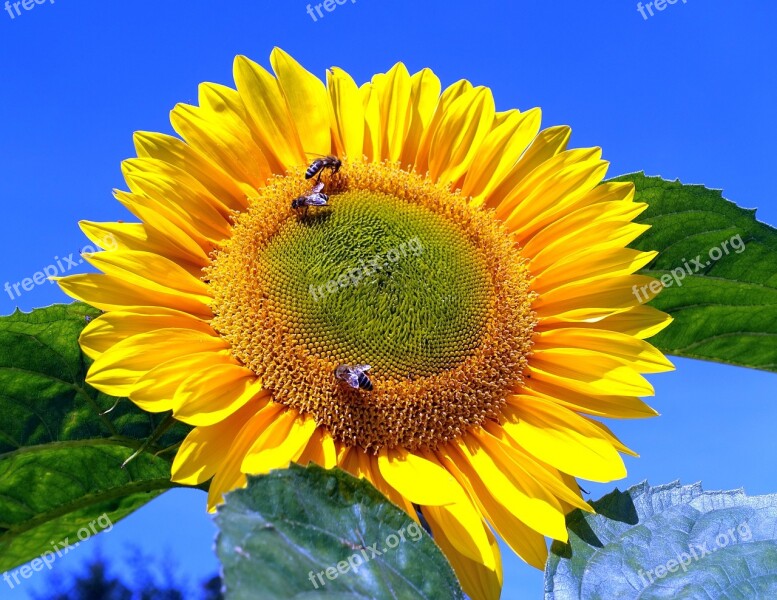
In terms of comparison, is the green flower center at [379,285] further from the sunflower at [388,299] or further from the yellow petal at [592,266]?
the yellow petal at [592,266]

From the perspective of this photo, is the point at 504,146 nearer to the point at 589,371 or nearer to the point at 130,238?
the point at 589,371

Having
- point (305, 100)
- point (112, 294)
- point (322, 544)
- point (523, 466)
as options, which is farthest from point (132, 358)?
point (523, 466)

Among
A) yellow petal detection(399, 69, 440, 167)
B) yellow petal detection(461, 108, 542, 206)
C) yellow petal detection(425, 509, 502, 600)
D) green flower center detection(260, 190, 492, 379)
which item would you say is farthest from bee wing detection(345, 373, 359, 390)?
yellow petal detection(399, 69, 440, 167)

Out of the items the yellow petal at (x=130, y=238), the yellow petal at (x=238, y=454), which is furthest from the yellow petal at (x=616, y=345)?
the yellow petal at (x=130, y=238)

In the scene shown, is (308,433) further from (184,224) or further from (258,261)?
(184,224)

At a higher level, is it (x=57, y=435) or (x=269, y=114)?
(x=269, y=114)

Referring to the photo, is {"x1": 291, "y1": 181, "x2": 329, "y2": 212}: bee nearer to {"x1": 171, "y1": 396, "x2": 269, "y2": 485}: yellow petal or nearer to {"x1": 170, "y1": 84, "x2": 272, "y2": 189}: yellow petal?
{"x1": 170, "y1": 84, "x2": 272, "y2": 189}: yellow petal
